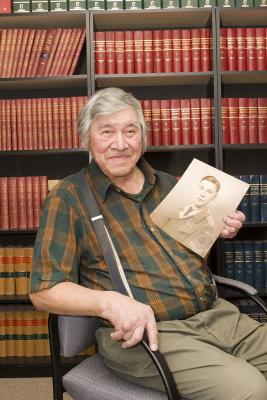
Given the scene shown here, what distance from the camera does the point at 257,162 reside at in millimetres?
3373

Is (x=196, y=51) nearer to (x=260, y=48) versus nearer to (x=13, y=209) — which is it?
(x=260, y=48)

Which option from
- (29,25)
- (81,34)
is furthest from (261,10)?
(29,25)

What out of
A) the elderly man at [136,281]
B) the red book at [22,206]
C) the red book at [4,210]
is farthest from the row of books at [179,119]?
the elderly man at [136,281]

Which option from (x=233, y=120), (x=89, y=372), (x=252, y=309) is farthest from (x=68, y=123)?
(x=89, y=372)

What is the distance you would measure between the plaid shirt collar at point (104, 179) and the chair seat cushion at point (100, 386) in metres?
0.53

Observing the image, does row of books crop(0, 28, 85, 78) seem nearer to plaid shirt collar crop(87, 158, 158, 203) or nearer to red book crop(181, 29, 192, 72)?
red book crop(181, 29, 192, 72)

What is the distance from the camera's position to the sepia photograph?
1.68 meters

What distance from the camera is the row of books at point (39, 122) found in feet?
9.63

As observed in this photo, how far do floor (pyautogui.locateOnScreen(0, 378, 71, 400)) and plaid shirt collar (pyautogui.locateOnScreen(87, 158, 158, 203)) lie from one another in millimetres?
1372

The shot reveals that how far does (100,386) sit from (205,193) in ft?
2.27

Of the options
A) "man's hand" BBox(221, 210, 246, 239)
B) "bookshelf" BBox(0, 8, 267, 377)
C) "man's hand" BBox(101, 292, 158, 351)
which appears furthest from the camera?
"bookshelf" BBox(0, 8, 267, 377)

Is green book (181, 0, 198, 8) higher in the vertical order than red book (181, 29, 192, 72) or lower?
higher

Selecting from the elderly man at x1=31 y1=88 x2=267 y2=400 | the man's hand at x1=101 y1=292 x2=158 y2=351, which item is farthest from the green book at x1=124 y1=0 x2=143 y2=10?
the man's hand at x1=101 y1=292 x2=158 y2=351

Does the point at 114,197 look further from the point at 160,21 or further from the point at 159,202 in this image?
the point at 160,21
